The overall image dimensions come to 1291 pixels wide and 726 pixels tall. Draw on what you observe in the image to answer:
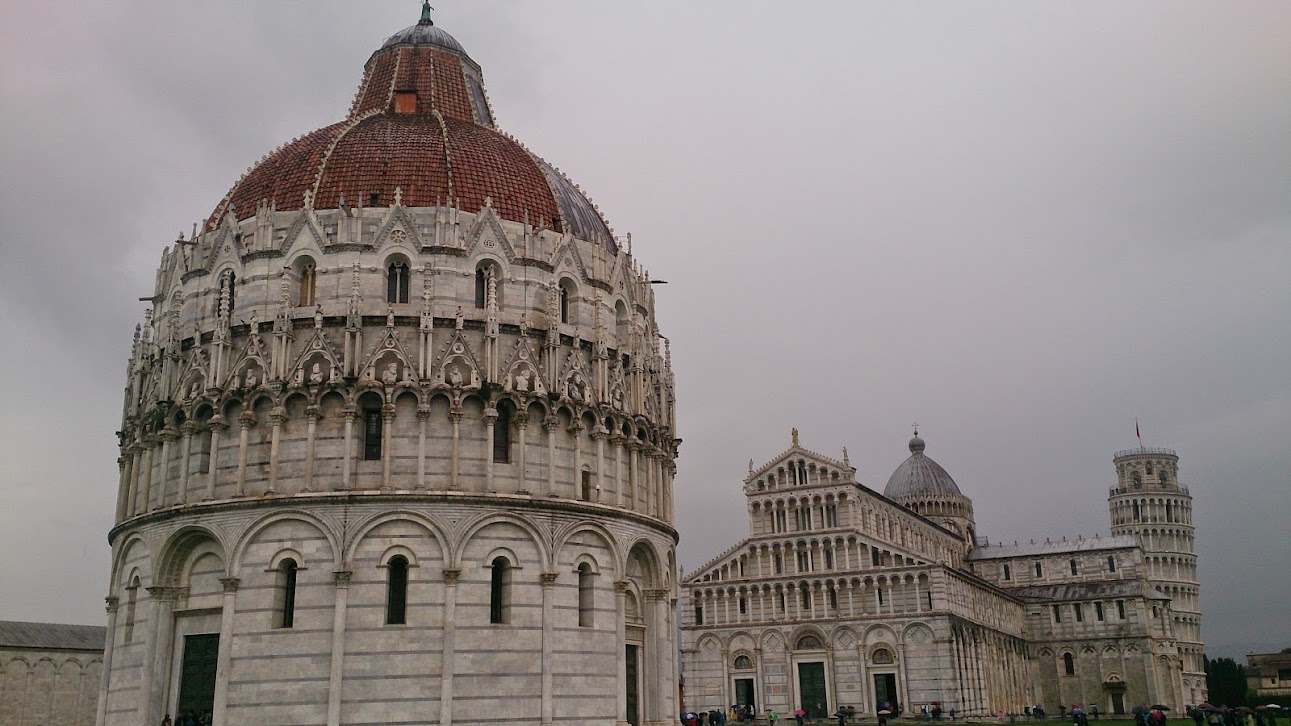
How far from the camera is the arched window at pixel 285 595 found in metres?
32.1

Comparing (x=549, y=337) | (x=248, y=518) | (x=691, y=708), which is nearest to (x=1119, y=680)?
(x=691, y=708)

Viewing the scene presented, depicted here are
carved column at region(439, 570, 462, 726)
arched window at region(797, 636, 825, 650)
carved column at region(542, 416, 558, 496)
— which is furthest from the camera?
→ arched window at region(797, 636, 825, 650)

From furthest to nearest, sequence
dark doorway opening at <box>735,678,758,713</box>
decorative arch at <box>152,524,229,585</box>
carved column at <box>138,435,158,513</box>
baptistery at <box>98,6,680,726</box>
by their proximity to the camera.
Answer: dark doorway opening at <box>735,678,758,713</box>, carved column at <box>138,435,158,513</box>, decorative arch at <box>152,524,229,585</box>, baptistery at <box>98,6,680,726</box>

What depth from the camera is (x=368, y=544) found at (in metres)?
32.4

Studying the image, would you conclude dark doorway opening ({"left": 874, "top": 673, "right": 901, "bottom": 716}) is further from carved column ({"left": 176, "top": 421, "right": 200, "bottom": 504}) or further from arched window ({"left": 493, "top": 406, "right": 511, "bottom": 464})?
carved column ({"left": 176, "top": 421, "right": 200, "bottom": 504})

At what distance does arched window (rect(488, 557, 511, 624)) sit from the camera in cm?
3325

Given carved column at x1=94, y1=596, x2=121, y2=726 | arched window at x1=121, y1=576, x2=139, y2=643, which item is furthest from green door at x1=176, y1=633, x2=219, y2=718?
carved column at x1=94, y1=596, x2=121, y2=726

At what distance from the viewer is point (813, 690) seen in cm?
7625

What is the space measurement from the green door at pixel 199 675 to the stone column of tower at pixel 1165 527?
325 ft

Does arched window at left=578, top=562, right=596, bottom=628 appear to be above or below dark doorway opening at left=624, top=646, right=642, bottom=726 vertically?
above

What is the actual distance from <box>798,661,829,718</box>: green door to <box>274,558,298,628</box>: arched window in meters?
50.2

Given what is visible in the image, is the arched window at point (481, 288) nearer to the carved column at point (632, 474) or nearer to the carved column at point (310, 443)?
the carved column at point (310, 443)

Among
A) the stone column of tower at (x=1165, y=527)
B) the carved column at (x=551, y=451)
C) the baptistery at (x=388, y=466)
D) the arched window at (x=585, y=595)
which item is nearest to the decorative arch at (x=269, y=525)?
the baptistery at (x=388, y=466)

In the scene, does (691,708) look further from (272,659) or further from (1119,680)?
(272,659)
